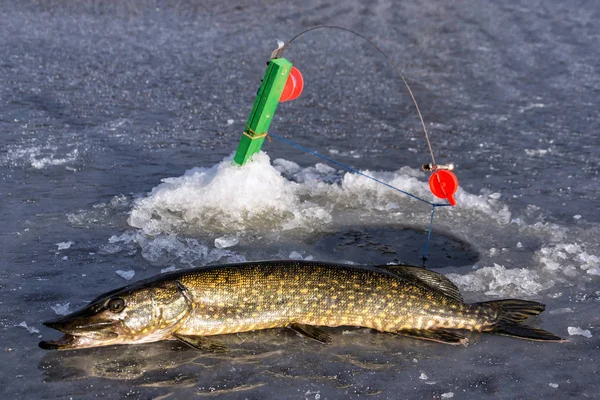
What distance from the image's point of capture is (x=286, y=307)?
15.4 ft

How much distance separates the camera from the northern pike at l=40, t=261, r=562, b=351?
4.39 metres

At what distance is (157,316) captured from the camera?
441 cm

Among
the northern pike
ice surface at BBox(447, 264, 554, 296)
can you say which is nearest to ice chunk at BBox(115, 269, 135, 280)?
the northern pike

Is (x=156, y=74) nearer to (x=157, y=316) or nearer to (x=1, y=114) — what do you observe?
(x=1, y=114)

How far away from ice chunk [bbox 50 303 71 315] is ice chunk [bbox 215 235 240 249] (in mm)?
1480

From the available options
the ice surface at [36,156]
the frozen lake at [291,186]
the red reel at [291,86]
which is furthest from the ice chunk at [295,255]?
the ice surface at [36,156]

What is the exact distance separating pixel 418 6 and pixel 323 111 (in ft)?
25.6

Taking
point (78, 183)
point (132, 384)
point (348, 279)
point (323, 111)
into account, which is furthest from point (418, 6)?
point (132, 384)

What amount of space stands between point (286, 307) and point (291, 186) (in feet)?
8.73

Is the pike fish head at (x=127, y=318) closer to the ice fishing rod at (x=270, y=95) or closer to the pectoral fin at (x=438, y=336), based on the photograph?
the pectoral fin at (x=438, y=336)

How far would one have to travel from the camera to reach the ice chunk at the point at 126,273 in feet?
17.4

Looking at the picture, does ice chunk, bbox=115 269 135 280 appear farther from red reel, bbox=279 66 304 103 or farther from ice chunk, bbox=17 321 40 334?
red reel, bbox=279 66 304 103

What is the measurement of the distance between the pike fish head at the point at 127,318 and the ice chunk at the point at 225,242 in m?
1.46

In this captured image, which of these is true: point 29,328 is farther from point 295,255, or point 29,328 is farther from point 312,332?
point 295,255
